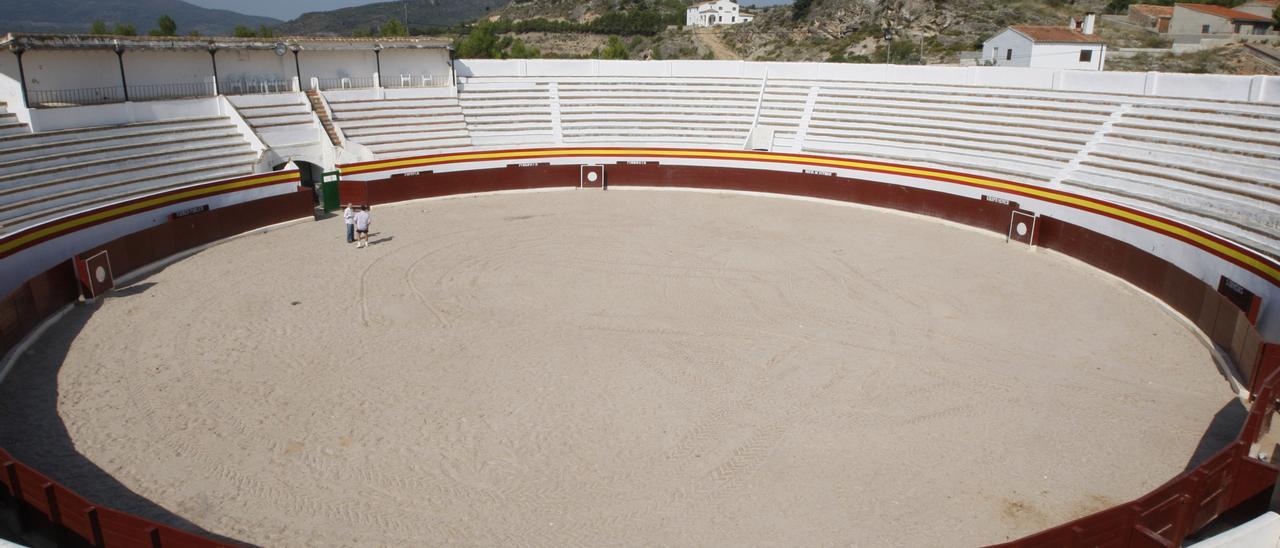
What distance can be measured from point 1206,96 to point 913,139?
31.5 ft

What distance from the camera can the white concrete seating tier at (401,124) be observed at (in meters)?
34.4

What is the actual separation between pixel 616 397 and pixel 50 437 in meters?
8.79

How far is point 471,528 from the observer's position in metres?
10.8

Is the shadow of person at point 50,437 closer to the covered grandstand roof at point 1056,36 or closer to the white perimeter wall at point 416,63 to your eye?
the white perimeter wall at point 416,63

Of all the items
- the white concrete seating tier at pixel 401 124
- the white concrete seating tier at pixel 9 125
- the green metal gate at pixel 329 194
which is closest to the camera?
the white concrete seating tier at pixel 9 125

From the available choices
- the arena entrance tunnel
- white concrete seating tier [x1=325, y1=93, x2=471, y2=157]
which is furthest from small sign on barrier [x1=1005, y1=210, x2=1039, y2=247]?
white concrete seating tier [x1=325, y1=93, x2=471, y2=157]

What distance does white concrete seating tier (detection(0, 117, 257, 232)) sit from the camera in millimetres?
23453

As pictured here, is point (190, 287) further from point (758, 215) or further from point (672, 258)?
point (758, 215)

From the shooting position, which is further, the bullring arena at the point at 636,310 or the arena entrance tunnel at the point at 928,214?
the bullring arena at the point at 636,310

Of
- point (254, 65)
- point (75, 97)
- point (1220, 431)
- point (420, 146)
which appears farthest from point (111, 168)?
point (1220, 431)

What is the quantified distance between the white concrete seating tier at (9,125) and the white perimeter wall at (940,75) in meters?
18.5

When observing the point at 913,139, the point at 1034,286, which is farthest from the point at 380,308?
the point at 913,139

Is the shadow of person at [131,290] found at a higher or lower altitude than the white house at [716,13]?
lower

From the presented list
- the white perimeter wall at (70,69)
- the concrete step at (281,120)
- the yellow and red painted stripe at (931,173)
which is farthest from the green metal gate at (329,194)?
the white perimeter wall at (70,69)
